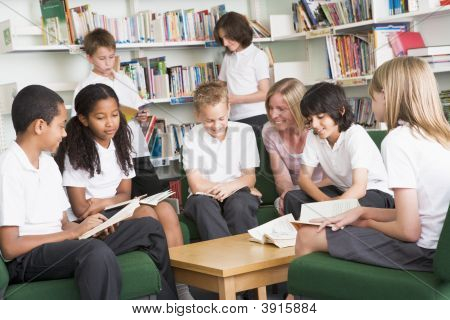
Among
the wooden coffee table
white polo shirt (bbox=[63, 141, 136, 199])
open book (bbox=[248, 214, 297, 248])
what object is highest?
white polo shirt (bbox=[63, 141, 136, 199])

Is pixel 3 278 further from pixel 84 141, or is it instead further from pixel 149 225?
pixel 84 141

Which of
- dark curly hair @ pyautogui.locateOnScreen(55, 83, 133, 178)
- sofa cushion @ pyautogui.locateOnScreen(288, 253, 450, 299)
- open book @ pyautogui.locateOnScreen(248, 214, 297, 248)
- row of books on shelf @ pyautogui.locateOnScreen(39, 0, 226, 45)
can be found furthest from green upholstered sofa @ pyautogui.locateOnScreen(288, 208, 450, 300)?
row of books on shelf @ pyautogui.locateOnScreen(39, 0, 226, 45)

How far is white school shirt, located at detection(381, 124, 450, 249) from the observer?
2014 mm

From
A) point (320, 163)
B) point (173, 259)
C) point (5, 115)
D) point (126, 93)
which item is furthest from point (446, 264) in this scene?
point (5, 115)

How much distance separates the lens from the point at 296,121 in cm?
339

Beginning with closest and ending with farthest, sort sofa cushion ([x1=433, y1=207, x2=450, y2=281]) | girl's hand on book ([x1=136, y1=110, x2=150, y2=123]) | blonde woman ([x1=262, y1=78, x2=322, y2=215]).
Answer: sofa cushion ([x1=433, y1=207, x2=450, y2=281]) < blonde woman ([x1=262, y1=78, x2=322, y2=215]) < girl's hand on book ([x1=136, y1=110, x2=150, y2=123])

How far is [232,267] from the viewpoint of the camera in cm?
231

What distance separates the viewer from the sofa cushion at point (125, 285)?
2.26 meters

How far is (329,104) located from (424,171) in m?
0.93

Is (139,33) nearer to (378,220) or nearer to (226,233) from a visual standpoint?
(226,233)

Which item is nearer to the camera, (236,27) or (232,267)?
(232,267)

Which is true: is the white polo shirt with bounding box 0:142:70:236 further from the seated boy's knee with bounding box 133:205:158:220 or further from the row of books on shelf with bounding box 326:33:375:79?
the row of books on shelf with bounding box 326:33:375:79

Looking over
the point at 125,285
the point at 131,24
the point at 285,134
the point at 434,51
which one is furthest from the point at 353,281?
the point at 131,24

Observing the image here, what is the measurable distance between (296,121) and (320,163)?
350mm
